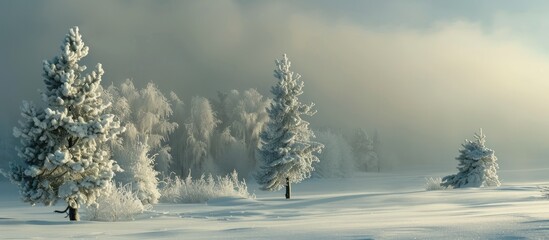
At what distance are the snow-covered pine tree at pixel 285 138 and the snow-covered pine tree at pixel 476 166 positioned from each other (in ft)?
38.9

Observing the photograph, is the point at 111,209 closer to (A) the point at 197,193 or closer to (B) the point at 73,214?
(B) the point at 73,214

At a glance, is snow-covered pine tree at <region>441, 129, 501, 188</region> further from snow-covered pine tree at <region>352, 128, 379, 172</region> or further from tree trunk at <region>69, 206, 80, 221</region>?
snow-covered pine tree at <region>352, 128, 379, 172</region>

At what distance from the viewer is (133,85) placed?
5600 centimetres

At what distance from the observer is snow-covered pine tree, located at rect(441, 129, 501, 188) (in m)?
38.2

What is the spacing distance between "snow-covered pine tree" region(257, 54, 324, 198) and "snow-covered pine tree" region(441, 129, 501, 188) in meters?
11.8

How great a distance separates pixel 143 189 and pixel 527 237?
78.2 feet

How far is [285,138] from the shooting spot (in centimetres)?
3400

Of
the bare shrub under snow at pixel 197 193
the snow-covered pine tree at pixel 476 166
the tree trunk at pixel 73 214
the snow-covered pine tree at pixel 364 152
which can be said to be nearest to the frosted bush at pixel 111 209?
the tree trunk at pixel 73 214

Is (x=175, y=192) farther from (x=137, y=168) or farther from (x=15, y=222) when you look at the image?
(x=15, y=222)

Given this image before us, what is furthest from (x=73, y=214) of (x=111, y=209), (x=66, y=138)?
(x=66, y=138)

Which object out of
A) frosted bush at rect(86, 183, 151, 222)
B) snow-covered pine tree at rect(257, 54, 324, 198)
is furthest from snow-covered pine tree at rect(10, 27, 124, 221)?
snow-covered pine tree at rect(257, 54, 324, 198)

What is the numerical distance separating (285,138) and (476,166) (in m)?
15.0

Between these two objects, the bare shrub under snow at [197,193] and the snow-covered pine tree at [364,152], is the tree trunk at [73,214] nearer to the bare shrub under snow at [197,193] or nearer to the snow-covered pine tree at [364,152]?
the bare shrub under snow at [197,193]

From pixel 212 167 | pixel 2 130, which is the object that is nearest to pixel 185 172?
pixel 212 167
